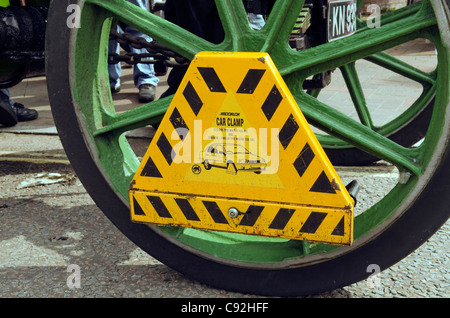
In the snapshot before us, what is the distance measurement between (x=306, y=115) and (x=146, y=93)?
3832 mm

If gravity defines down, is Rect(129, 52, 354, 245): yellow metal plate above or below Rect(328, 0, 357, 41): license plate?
below

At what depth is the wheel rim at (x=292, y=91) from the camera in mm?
1686

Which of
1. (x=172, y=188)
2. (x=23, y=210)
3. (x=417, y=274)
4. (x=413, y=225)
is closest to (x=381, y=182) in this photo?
(x=417, y=274)

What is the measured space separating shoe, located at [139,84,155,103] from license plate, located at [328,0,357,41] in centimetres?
336

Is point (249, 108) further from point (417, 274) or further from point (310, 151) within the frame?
point (417, 274)

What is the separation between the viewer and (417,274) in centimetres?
209

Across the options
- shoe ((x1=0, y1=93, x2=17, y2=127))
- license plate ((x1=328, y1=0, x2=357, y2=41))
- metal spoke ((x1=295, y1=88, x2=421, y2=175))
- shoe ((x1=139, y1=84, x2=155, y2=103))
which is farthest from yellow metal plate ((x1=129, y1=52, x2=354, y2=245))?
shoe ((x1=139, y1=84, x2=155, y2=103))

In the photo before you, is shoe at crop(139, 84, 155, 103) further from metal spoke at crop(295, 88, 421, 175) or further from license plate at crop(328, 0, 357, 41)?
metal spoke at crop(295, 88, 421, 175)

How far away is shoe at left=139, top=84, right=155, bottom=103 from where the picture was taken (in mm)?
5465

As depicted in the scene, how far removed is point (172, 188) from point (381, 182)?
5.02 ft

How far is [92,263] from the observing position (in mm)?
2238

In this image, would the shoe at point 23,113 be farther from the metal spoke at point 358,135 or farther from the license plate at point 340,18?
the metal spoke at point 358,135

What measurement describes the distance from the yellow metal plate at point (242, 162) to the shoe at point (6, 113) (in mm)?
2501

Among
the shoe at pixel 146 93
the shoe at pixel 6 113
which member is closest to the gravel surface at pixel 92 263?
the shoe at pixel 6 113
